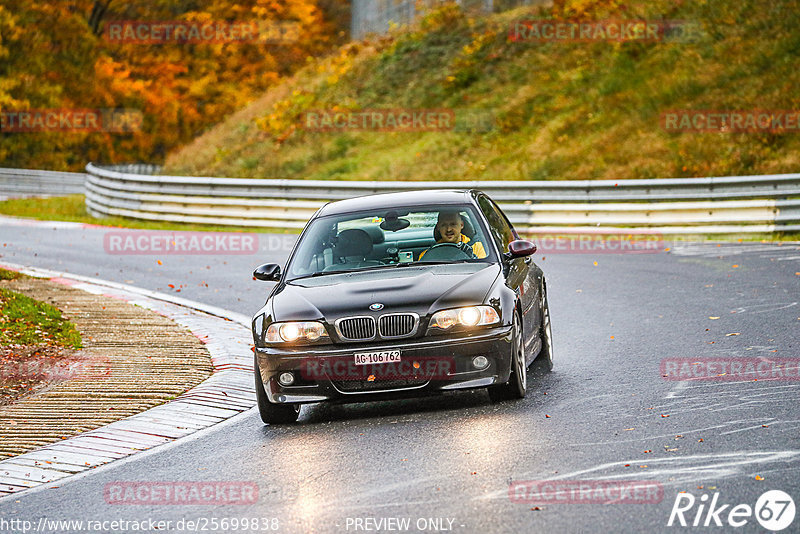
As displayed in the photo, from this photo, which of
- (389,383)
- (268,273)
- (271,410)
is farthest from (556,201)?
(389,383)

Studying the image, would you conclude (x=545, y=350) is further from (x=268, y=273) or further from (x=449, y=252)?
(x=268, y=273)

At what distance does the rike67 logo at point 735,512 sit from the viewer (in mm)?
5543

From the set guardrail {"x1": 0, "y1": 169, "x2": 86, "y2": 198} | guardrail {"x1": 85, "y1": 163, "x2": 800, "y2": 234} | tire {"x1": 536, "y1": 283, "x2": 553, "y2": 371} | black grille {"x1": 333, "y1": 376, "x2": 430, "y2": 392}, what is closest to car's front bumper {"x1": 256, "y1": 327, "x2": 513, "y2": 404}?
black grille {"x1": 333, "y1": 376, "x2": 430, "y2": 392}

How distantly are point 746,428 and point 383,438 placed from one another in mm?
2250

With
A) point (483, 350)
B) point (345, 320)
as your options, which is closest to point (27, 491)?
point (345, 320)

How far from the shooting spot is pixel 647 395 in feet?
28.5

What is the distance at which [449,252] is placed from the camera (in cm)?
955

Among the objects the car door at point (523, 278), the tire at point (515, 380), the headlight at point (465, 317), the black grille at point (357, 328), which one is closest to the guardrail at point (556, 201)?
the car door at point (523, 278)

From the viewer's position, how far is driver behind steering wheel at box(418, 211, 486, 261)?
9.62 metres

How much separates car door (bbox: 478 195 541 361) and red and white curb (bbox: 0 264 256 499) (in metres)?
2.24

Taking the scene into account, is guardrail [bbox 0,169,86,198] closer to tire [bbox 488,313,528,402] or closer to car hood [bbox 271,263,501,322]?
car hood [bbox 271,263,501,322]

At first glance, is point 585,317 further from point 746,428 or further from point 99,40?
point 99,40

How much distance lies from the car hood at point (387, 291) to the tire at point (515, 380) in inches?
16.0

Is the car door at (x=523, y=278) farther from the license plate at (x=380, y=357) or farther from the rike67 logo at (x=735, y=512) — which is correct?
the rike67 logo at (x=735, y=512)
